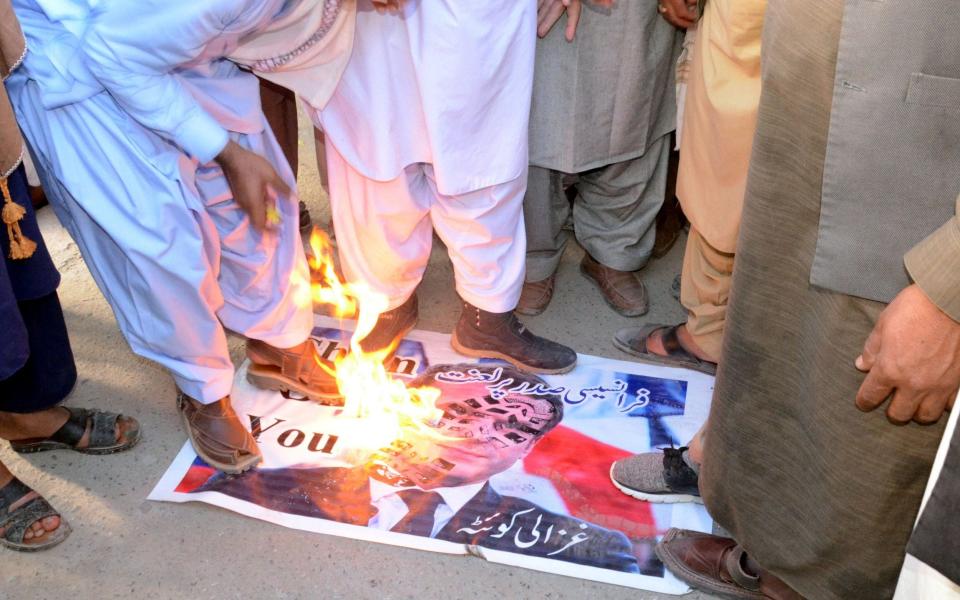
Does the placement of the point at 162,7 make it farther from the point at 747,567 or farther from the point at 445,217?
the point at 747,567

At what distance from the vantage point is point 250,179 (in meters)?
2.02

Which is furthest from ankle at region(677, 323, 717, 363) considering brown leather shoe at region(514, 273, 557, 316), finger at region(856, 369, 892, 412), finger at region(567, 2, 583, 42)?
finger at region(856, 369, 892, 412)

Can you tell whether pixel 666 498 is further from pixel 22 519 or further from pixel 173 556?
pixel 22 519

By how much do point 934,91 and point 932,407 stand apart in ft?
1.50

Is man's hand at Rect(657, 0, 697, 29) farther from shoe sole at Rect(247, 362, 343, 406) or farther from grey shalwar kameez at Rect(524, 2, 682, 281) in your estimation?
shoe sole at Rect(247, 362, 343, 406)

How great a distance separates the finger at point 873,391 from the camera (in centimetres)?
132

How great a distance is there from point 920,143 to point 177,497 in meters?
1.83

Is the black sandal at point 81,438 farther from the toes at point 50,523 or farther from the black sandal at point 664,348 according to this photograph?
the black sandal at point 664,348

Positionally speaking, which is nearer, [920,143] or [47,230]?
[920,143]

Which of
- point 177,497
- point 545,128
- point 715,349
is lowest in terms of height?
point 177,497

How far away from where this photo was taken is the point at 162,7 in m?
1.69

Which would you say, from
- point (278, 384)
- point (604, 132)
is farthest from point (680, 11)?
point (278, 384)

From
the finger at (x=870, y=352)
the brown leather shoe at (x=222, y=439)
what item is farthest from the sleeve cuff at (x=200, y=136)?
the finger at (x=870, y=352)

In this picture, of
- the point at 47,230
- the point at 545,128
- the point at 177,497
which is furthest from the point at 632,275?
the point at 47,230
